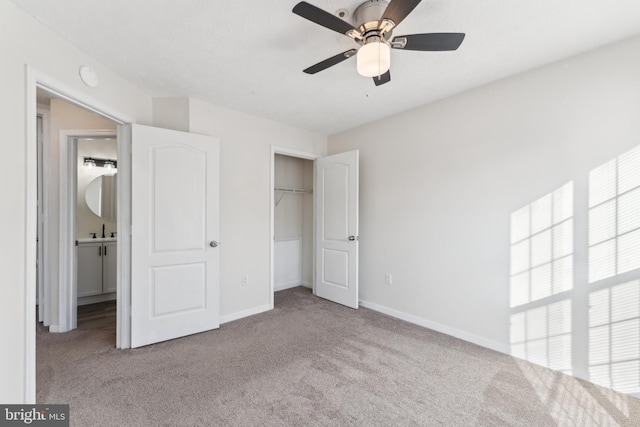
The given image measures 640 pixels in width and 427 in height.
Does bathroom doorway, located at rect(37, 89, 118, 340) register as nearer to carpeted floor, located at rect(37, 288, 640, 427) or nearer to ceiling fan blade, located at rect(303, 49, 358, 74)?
carpeted floor, located at rect(37, 288, 640, 427)

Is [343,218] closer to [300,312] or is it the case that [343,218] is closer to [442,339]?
[300,312]

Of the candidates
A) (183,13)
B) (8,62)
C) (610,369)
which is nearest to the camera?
(8,62)

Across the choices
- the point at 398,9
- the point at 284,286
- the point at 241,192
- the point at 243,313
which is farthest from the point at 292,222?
the point at 398,9

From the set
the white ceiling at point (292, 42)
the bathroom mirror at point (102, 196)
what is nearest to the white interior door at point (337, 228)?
the white ceiling at point (292, 42)

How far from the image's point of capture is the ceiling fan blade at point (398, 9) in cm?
129

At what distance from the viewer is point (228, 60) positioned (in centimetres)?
219

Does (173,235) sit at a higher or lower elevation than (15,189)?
lower

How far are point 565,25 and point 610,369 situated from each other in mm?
2414

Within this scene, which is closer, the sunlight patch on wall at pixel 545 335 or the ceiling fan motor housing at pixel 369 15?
the ceiling fan motor housing at pixel 369 15

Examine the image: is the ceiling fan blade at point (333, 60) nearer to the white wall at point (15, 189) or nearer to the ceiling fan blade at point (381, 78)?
the ceiling fan blade at point (381, 78)

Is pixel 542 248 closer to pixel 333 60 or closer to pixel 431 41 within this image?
pixel 431 41

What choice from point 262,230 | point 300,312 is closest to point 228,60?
point 262,230

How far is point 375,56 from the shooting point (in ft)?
5.23

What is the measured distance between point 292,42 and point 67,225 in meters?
2.99
